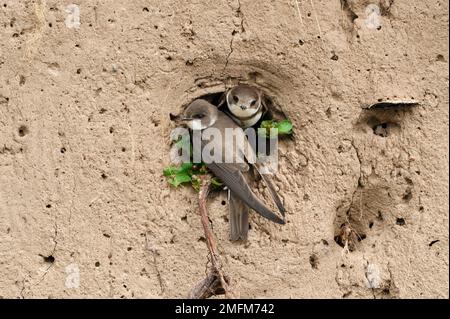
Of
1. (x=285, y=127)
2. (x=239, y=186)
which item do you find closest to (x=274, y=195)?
(x=239, y=186)

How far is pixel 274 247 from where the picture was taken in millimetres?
2480

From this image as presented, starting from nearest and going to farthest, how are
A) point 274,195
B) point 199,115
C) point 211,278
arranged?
1. point 211,278
2. point 274,195
3. point 199,115

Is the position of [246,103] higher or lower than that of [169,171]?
higher

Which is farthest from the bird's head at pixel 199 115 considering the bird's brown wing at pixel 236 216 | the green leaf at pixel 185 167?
the bird's brown wing at pixel 236 216

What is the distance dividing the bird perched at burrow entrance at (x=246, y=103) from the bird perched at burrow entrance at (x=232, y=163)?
5cm

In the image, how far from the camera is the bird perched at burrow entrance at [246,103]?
251cm

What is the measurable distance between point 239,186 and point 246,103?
10.3 inches

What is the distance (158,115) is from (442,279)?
3.11 feet

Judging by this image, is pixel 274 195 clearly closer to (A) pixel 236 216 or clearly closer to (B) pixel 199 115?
(A) pixel 236 216

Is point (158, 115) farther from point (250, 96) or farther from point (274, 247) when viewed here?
point (274, 247)

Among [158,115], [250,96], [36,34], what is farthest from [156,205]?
[36,34]

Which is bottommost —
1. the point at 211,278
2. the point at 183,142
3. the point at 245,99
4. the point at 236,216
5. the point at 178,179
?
the point at 211,278

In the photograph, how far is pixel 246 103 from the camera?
250cm

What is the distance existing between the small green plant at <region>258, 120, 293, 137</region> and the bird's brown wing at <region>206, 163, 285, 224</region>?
17 cm
